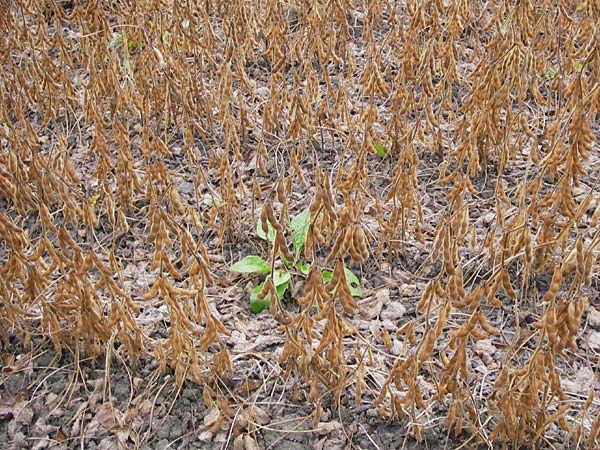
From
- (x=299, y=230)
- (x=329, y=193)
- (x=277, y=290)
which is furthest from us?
(x=299, y=230)

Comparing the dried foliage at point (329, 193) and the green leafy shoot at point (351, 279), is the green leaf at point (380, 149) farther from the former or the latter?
the green leafy shoot at point (351, 279)

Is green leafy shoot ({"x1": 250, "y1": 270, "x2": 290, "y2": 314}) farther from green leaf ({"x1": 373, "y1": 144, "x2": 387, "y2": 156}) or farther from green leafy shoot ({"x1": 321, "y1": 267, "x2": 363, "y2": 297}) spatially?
green leaf ({"x1": 373, "y1": 144, "x2": 387, "y2": 156})

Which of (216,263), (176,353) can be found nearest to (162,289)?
(176,353)

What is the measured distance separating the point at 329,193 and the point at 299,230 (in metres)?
0.66

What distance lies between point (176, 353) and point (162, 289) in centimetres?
21

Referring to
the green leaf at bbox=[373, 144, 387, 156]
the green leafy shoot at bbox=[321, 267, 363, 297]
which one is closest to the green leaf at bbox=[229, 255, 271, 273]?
the green leafy shoot at bbox=[321, 267, 363, 297]

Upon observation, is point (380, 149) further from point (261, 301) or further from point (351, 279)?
point (261, 301)

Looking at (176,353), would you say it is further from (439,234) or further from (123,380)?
(439,234)

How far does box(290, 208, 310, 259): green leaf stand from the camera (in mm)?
2469

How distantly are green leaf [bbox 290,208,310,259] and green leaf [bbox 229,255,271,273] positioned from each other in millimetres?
112

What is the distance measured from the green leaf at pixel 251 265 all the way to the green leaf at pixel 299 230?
0.37 ft

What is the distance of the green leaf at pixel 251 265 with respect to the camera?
94.9 inches

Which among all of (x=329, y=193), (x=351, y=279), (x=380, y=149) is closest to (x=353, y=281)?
(x=351, y=279)

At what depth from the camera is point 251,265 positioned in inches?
95.7
